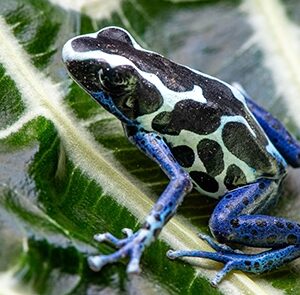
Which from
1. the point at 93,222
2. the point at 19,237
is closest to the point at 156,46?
the point at 93,222

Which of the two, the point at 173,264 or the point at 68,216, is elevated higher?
the point at 68,216

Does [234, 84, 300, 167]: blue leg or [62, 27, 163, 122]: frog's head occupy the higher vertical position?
[62, 27, 163, 122]: frog's head

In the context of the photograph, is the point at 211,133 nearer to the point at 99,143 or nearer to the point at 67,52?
the point at 99,143

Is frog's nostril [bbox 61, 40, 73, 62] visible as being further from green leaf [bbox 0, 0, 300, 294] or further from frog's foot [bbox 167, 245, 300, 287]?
frog's foot [bbox 167, 245, 300, 287]

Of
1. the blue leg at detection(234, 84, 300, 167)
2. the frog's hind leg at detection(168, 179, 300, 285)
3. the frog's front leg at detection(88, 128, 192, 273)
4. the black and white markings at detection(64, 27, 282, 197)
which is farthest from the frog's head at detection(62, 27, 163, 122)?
the blue leg at detection(234, 84, 300, 167)

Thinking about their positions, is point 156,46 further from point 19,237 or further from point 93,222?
point 19,237

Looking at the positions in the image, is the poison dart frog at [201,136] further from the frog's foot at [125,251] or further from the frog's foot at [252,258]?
the frog's foot at [125,251]

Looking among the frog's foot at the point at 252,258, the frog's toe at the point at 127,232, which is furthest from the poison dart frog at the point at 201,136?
the frog's toe at the point at 127,232
